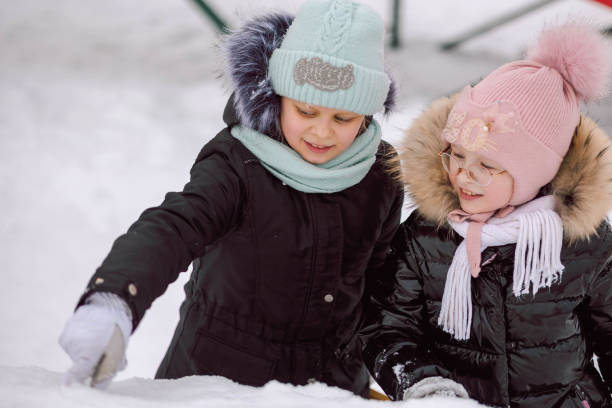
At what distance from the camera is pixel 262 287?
1.49 metres

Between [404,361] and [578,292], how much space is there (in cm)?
40

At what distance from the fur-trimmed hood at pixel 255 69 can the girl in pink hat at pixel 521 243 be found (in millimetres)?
384

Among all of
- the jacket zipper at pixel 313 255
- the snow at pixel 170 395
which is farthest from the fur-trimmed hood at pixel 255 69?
the snow at pixel 170 395

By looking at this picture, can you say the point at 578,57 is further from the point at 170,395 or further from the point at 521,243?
the point at 170,395

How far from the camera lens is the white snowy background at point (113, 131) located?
1152 mm

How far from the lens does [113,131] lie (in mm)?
3695

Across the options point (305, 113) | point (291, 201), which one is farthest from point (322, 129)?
point (291, 201)

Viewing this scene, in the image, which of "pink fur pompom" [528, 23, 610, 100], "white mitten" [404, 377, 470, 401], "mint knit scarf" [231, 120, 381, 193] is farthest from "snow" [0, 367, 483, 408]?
"pink fur pompom" [528, 23, 610, 100]

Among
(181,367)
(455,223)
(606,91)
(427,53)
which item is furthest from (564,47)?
(427,53)

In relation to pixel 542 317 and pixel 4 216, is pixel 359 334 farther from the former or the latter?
pixel 4 216

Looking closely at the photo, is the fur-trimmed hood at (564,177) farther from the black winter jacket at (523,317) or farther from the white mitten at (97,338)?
the white mitten at (97,338)

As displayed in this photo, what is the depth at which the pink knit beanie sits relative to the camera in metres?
1.34

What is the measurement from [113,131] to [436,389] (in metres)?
2.87

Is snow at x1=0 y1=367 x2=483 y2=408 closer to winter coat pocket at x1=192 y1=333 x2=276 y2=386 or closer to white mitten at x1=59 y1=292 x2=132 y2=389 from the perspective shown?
white mitten at x1=59 y1=292 x2=132 y2=389
